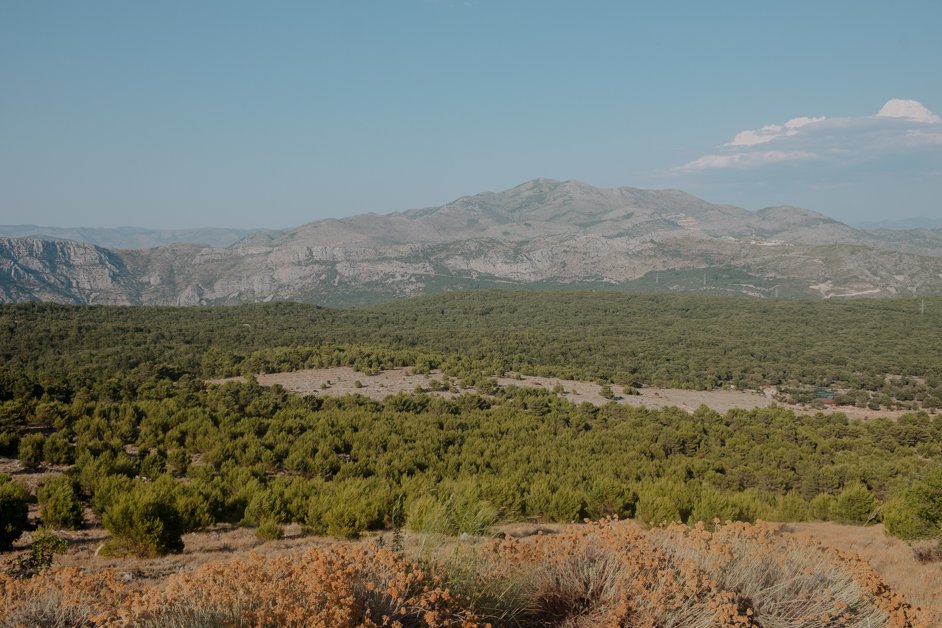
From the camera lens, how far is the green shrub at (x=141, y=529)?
8.79m

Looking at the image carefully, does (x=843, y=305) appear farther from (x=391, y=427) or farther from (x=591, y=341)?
(x=391, y=427)

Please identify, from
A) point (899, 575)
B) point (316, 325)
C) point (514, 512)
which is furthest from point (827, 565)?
point (316, 325)

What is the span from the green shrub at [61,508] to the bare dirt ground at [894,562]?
42.2ft

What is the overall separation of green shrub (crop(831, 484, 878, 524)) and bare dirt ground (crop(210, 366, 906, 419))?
22996 mm

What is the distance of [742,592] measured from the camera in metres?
4.99

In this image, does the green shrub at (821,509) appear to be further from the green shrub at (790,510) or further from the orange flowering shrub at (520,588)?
the orange flowering shrub at (520,588)

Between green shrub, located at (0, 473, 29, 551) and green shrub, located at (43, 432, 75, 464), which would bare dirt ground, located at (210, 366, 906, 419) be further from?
green shrub, located at (0, 473, 29, 551)

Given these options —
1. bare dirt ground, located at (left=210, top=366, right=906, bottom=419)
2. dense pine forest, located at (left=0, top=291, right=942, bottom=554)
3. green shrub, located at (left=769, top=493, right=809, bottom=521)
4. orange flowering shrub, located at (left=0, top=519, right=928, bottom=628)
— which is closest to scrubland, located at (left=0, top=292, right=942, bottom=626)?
orange flowering shrub, located at (left=0, top=519, right=928, bottom=628)

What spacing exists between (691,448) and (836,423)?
519 inches

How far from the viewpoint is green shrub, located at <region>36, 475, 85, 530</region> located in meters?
10.6

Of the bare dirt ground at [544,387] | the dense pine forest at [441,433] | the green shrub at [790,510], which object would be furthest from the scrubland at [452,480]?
the bare dirt ground at [544,387]

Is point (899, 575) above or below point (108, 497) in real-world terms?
below

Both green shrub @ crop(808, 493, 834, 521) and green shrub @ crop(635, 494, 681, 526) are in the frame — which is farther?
green shrub @ crop(808, 493, 834, 521)

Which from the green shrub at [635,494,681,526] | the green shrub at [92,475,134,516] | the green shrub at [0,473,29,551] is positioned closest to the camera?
the green shrub at [0,473,29,551]
